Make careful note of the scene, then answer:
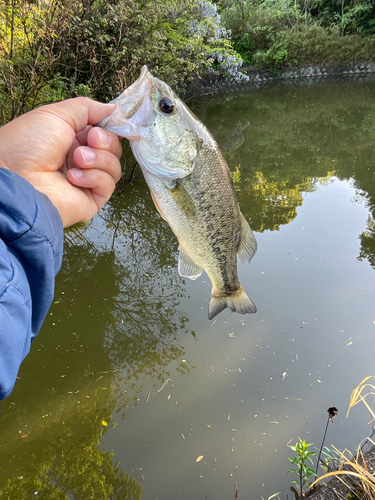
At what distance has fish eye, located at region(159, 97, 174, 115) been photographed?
162 centimetres

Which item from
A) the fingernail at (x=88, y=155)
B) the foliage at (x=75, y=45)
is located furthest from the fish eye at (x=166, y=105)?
the foliage at (x=75, y=45)

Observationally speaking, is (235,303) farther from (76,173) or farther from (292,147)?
(292,147)

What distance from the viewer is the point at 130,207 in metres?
7.33

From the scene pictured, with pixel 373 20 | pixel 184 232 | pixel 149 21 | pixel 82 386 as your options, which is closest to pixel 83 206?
pixel 184 232

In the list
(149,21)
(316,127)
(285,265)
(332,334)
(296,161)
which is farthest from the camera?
(316,127)

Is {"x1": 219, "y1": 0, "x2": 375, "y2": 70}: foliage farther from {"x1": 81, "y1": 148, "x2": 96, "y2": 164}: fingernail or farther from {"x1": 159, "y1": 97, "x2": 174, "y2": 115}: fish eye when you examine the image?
{"x1": 81, "y1": 148, "x2": 96, "y2": 164}: fingernail

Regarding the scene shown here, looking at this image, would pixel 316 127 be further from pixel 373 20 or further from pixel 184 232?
pixel 373 20

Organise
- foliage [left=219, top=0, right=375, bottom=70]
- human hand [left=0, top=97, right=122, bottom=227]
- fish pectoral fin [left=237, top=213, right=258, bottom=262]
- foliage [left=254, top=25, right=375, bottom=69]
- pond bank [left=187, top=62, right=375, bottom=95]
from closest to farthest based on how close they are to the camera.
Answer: human hand [left=0, top=97, right=122, bottom=227] → fish pectoral fin [left=237, top=213, right=258, bottom=262] → foliage [left=254, top=25, right=375, bottom=69] → foliage [left=219, top=0, right=375, bottom=70] → pond bank [left=187, top=62, right=375, bottom=95]

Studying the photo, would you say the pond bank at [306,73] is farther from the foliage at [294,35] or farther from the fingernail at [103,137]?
the fingernail at [103,137]

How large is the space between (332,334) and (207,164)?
359cm

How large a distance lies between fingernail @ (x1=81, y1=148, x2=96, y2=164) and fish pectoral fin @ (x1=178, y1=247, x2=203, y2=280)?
85 cm

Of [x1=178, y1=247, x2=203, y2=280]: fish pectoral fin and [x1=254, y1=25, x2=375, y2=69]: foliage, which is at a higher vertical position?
[x1=254, y1=25, x2=375, y2=69]: foliage

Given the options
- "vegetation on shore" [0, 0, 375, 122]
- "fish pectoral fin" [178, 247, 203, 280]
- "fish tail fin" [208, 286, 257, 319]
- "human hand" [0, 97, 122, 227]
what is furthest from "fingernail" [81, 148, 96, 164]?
"vegetation on shore" [0, 0, 375, 122]

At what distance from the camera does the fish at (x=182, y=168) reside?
160 cm
